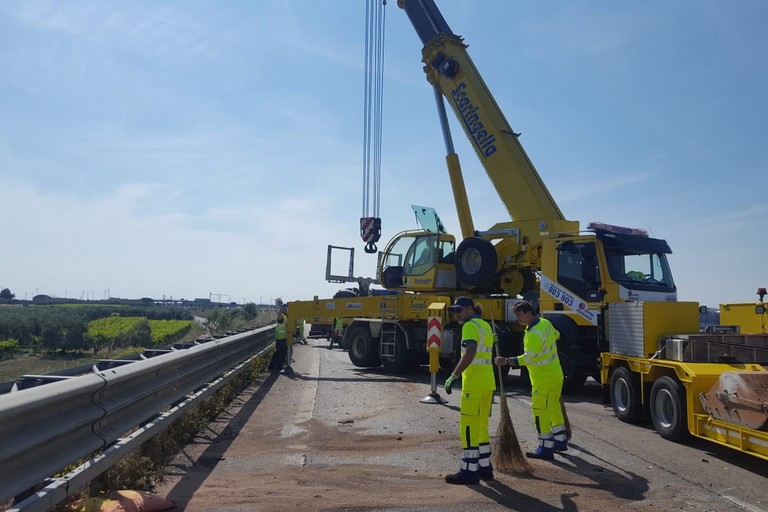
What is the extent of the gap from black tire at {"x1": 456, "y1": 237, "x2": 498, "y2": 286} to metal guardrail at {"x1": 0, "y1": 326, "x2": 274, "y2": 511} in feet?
27.8

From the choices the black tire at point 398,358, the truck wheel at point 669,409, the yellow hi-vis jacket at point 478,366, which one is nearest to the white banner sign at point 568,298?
the truck wheel at point 669,409

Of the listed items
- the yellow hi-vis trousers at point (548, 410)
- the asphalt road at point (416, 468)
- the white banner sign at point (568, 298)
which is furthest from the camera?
the white banner sign at point (568, 298)

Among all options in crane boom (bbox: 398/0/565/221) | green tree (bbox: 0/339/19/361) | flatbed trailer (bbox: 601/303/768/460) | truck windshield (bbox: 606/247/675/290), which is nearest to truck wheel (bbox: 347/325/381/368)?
crane boom (bbox: 398/0/565/221)

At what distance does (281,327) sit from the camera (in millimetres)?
14812

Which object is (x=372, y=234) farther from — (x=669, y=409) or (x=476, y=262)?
(x=669, y=409)

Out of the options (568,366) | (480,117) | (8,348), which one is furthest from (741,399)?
(8,348)

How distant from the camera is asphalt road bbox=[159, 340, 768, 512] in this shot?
5.01 metres

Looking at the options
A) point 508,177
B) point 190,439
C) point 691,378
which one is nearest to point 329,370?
point 508,177

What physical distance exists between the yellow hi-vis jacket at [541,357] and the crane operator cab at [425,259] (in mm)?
8681

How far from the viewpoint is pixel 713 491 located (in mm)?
5410

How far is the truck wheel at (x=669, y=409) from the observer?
7.26 meters

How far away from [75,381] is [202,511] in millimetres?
1320

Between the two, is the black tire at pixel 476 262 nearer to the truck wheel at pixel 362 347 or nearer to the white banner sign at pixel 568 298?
the white banner sign at pixel 568 298

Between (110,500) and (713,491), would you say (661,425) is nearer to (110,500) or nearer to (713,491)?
(713,491)
